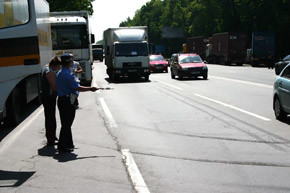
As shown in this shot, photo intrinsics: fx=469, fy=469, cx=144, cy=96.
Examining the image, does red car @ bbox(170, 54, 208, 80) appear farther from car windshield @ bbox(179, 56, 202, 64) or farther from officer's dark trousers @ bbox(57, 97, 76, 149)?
officer's dark trousers @ bbox(57, 97, 76, 149)

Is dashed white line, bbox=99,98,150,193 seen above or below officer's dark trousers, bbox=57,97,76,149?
below

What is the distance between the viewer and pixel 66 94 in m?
7.78

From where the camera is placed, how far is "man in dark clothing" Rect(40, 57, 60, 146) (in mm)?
8258

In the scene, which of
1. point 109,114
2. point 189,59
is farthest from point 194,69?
point 109,114

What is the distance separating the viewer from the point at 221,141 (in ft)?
27.9

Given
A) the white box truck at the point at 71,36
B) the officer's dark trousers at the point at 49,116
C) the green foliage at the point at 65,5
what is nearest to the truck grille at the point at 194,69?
the white box truck at the point at 71,36

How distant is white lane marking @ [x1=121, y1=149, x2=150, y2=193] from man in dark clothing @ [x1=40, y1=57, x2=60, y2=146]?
5.07 ft

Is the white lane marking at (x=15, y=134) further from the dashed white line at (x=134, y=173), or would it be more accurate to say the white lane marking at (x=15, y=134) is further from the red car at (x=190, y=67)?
the red car at (x=190, y=67)

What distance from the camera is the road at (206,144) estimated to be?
19.0 feet

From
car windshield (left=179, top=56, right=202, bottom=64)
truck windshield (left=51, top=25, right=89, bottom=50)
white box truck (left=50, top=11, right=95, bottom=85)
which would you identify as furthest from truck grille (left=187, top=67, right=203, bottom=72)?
truck windshield (left=51, top=25, right=89, bottom=50)

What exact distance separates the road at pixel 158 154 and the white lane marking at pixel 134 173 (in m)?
0.01

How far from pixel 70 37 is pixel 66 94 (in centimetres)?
1535

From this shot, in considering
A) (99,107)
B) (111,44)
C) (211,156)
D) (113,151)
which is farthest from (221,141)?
(111,44)

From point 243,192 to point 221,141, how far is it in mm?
3249
